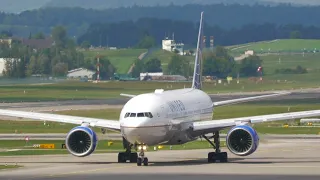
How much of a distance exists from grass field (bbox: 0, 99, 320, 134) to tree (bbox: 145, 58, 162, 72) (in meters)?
78.2

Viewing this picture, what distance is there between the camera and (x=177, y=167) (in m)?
47.3

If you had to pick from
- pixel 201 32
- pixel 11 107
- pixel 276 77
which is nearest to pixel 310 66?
pixel 276 77

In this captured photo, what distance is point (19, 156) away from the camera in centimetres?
5662

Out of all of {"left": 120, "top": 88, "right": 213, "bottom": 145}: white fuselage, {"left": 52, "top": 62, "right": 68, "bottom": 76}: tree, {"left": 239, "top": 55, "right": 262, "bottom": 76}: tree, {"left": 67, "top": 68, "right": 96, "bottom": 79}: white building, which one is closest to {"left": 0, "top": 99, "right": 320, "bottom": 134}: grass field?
{"left": 120, "top": 88, "right": 213, "bottom": 145}: white fuselage

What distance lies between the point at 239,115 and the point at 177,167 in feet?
157

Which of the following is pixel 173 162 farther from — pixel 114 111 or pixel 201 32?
pixel 114 111

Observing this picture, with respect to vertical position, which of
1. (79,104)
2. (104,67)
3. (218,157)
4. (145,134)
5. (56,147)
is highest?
(104,67)

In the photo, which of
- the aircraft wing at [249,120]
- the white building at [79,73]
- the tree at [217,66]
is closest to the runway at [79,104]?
the tree at [217,66]

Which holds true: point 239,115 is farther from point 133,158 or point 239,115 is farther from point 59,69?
point 59,69

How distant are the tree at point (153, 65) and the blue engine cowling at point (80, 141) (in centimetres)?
14399

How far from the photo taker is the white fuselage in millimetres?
46875

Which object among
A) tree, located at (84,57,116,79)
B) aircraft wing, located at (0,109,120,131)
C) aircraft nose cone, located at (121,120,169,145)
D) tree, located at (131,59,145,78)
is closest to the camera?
aircraft nose cone, located at (121,120,169,145)

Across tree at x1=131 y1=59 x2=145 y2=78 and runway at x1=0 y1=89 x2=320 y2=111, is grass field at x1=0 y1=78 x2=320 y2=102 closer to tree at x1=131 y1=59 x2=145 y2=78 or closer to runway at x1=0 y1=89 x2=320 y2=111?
runway at x1=0 y1=89 x2=320 y2=111

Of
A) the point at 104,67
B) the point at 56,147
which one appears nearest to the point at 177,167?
the point at 56,147
